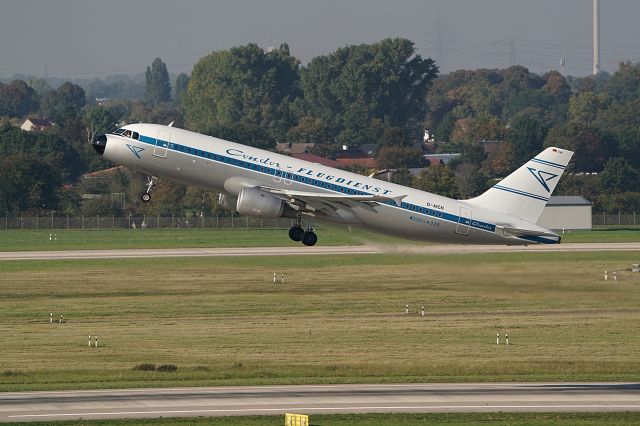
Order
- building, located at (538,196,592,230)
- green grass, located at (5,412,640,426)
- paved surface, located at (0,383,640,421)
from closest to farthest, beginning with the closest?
green grass, located at (5,412,640,426) < paved surface, located at (0,383,640,421) < building, located at (538,196,592,230)

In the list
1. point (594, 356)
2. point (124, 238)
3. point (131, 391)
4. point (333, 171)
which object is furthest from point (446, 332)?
point (124, 238)

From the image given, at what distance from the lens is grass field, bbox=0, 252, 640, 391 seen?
88.7 meters

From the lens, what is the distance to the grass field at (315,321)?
88.7 meters

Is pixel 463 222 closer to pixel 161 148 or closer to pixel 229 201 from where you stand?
pixel 229 201

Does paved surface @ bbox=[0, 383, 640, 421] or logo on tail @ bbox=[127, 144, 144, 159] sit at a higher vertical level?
logo on tail @ bbox=[127, 144, 144, 159]

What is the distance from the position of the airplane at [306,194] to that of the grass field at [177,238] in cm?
6536

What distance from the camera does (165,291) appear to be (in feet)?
407

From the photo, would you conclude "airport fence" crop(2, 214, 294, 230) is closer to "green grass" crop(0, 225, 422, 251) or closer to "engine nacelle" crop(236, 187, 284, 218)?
"green grass" crop(0, 225, 422, 251)

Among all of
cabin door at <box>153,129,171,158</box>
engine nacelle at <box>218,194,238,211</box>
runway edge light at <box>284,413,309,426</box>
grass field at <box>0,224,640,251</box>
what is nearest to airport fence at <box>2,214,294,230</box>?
grass field at <box>0,224,640,251</box>

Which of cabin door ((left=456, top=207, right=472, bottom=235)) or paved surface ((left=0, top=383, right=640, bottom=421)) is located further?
cabin door ((left=456, top=207, right=472, bottom=235))

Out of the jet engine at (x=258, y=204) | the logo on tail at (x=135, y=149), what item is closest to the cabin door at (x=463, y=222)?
the jet engine at (x=258, y=204)

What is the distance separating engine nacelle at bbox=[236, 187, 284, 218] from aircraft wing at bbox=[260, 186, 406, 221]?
56 centimetres

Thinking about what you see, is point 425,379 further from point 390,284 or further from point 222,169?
point 390,284

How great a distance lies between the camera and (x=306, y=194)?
82125 mm
